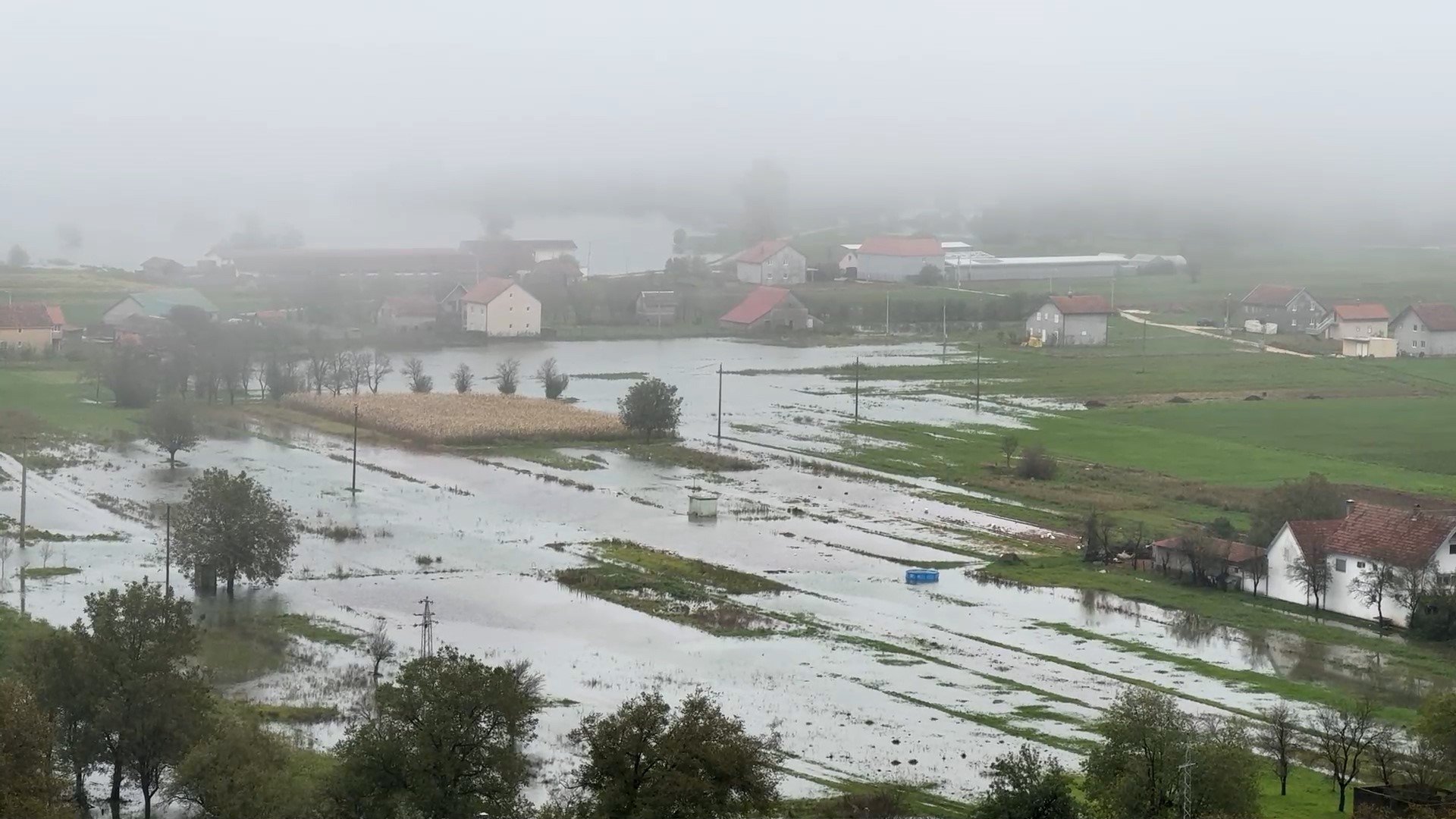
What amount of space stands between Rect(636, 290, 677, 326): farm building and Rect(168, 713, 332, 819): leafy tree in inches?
1399

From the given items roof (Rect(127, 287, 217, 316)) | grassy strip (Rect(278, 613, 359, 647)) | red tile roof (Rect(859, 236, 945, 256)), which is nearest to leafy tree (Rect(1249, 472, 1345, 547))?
grassy strip (Rect(278, 613, 359, 647))

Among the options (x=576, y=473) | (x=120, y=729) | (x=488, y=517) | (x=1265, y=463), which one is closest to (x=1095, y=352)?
(x=1265, y=463)

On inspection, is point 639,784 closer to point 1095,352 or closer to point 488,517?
point 488,517

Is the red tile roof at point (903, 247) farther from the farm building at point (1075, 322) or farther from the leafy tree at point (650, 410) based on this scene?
the leafy tree at point (650, 410)

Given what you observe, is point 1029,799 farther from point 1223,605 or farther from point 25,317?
point 25,317

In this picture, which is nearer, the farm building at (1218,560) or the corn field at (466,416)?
the farm building at (1218,560)

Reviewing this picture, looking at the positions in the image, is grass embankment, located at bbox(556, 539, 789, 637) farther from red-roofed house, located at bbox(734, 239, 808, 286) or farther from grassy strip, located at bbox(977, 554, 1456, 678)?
red-roofed house, located at bbox(734, 239, 808, 286)

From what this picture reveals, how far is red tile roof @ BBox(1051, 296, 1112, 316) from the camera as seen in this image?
40.6 metres

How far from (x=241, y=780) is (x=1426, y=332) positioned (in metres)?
33.6

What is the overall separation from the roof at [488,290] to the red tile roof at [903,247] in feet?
46.1

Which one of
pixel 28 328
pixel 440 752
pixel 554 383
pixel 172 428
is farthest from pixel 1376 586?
pixel 28 328

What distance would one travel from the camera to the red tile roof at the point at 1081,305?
4060 cm

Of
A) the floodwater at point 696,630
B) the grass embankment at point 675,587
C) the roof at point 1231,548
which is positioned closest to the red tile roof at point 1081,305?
the floodwater at point 696,630

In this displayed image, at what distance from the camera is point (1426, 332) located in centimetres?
3803
